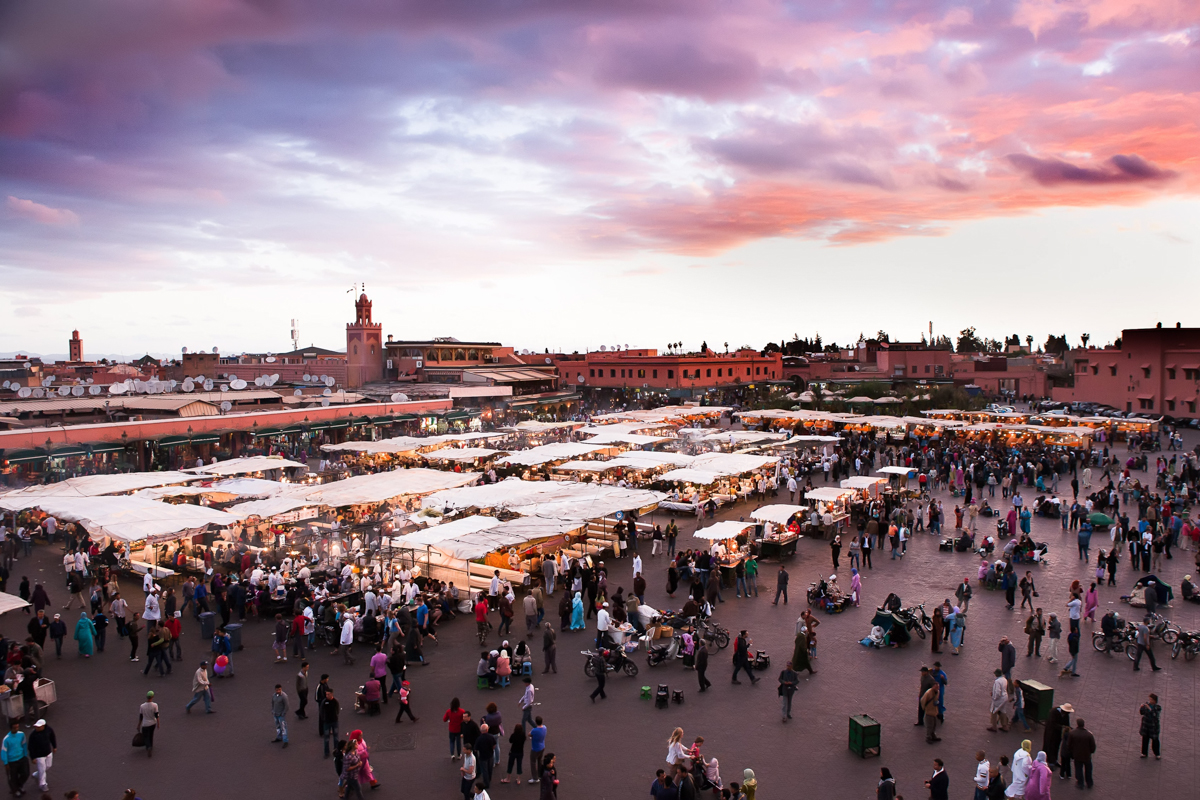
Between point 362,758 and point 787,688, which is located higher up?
point 362,758

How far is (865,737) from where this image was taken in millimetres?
9055

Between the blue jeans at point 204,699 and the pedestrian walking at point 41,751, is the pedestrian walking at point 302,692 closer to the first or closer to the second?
the blue jeans at point 204,699

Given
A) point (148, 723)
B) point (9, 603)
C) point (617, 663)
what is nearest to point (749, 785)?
point (617, 663)

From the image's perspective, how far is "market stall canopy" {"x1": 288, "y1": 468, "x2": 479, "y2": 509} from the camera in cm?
1992

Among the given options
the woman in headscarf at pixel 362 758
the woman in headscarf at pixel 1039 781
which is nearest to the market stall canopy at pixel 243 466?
the woman in headscarf at pixel 362 758

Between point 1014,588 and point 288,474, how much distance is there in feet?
82.1

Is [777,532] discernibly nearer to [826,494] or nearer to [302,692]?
[826,494]

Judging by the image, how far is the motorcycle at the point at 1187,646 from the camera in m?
12.2

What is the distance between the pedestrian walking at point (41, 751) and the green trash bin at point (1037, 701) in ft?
39.8

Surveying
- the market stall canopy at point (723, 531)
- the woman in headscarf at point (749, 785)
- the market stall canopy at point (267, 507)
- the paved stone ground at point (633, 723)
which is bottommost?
the paved stone ground at point (633, 723)

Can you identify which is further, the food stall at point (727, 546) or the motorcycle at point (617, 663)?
the food stall at point (727, 546)

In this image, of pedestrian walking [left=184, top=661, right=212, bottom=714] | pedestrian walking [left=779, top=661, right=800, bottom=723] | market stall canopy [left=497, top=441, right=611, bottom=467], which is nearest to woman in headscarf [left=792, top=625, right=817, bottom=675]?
pedestrian walking [left=779, top=661, right=800, bottom=723]

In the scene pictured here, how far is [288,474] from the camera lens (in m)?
29.2

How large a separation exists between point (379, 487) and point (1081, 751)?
17465mm
